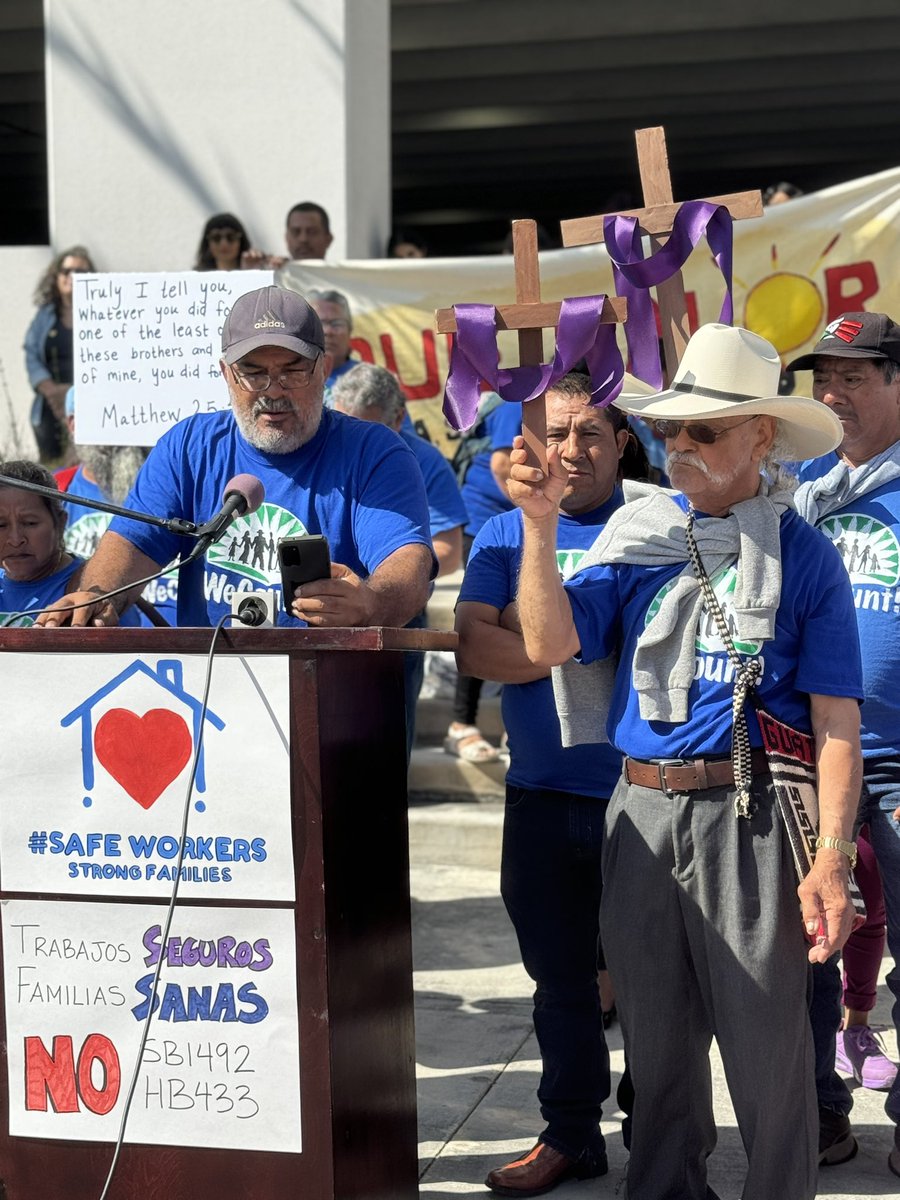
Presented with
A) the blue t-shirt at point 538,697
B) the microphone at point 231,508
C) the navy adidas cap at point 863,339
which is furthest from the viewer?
the navy adidas cap at point 863,339

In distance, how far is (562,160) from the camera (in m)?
16.0

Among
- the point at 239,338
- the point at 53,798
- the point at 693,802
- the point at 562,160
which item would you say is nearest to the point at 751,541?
the point at 693,802

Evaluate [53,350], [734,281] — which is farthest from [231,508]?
[53,350]

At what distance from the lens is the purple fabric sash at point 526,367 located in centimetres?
288

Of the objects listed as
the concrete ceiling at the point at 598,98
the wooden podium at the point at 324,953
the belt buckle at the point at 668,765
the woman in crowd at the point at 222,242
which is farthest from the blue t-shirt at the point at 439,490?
the concrete ceiling at the point at 598,98

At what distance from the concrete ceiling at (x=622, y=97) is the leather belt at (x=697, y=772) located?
7.99m

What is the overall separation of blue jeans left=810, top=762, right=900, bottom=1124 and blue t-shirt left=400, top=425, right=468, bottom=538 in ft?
7.10

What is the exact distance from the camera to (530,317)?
9.43ft

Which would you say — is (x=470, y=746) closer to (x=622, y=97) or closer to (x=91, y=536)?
(x=91, y=536)

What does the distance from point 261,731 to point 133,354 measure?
2877 mm

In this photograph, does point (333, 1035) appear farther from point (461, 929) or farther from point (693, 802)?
point (461, 929)

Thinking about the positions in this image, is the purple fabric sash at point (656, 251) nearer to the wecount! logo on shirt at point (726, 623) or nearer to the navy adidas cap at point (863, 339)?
the wecount! logo on shirt at point (726, 623)

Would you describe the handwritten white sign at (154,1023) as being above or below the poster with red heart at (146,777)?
below

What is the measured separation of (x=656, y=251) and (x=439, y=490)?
2403 mm
